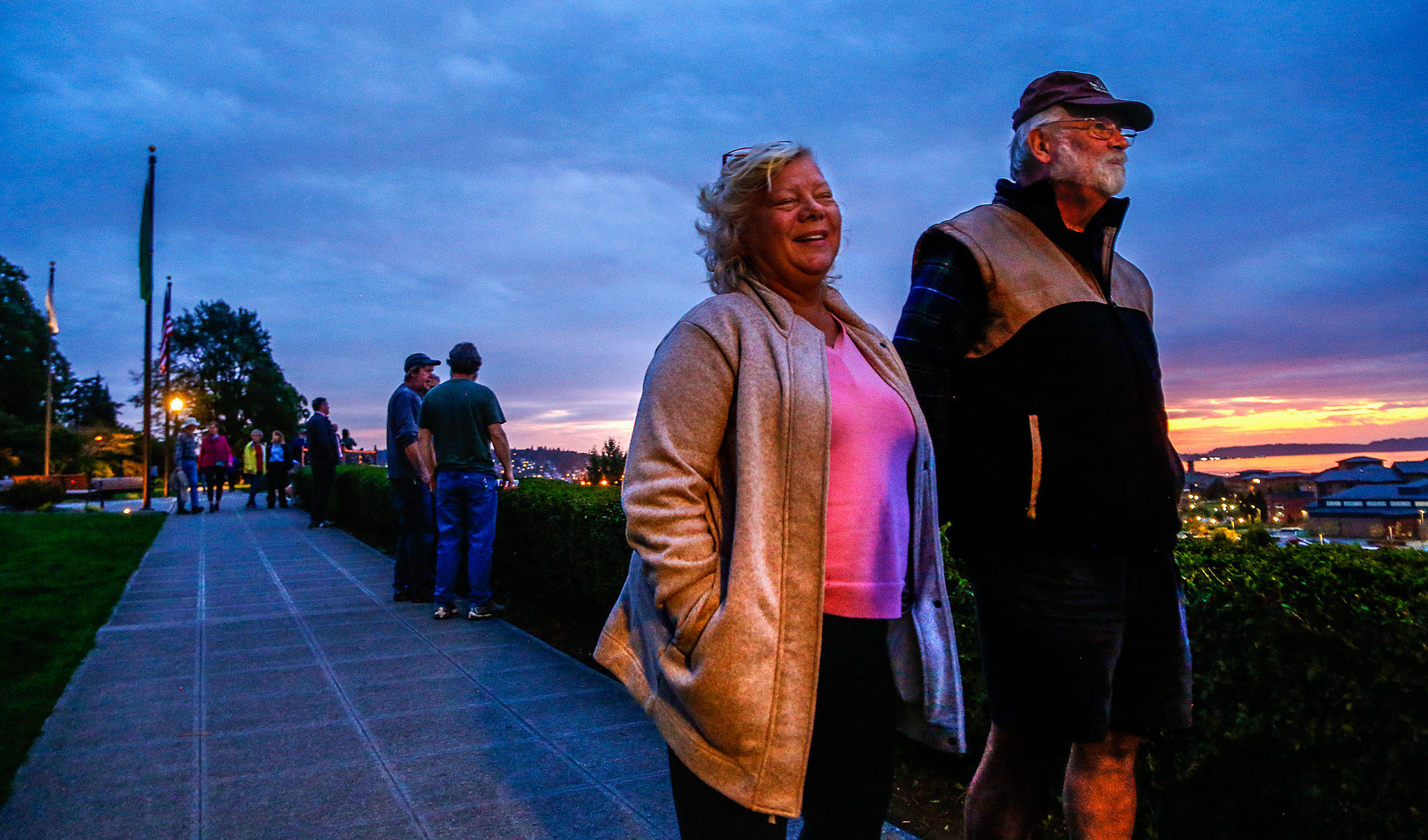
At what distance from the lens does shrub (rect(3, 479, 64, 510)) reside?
1891cm

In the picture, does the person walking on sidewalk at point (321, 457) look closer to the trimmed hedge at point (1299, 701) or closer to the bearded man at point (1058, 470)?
the bearded man at point (1058, 470)

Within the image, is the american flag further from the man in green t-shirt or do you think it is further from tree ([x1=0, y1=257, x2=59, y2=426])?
tree ([x1=0, y1=257, x2=59, y2=426])

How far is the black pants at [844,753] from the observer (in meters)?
1.56

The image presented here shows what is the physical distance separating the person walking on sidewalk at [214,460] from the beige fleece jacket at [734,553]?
1904cm

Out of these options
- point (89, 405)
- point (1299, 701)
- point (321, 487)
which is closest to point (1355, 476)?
point (1299, 701)

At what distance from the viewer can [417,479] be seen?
717 cm

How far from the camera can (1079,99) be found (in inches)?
82.0

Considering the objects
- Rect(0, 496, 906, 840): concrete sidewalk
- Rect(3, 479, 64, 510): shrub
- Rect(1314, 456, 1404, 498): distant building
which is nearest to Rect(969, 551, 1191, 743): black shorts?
Rect(0, 496, 906, 840): concrete sidewalk

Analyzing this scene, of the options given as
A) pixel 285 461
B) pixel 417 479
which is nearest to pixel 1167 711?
pixel 417 479

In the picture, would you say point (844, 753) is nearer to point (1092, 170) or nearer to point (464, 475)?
point (1092, 170)

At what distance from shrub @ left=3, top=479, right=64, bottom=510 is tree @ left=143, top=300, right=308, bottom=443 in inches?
1714

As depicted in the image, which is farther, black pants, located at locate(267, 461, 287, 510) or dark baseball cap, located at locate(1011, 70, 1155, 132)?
black pants, located at locate(267, 461, 287, 510)

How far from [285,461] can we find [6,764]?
17578mm

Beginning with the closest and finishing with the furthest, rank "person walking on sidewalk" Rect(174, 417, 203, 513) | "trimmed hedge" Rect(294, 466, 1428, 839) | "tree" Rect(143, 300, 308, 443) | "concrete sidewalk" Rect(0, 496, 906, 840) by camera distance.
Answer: "trimmed hedge" Rect(294, 466, 1428, 839) → "concrete sidewalk" Rect(0, 496, 906, 840) → "person walking on sidewalk" Rect(174, 417, 203, 513) → "tree" Rect(143, 300, 308, 443)
